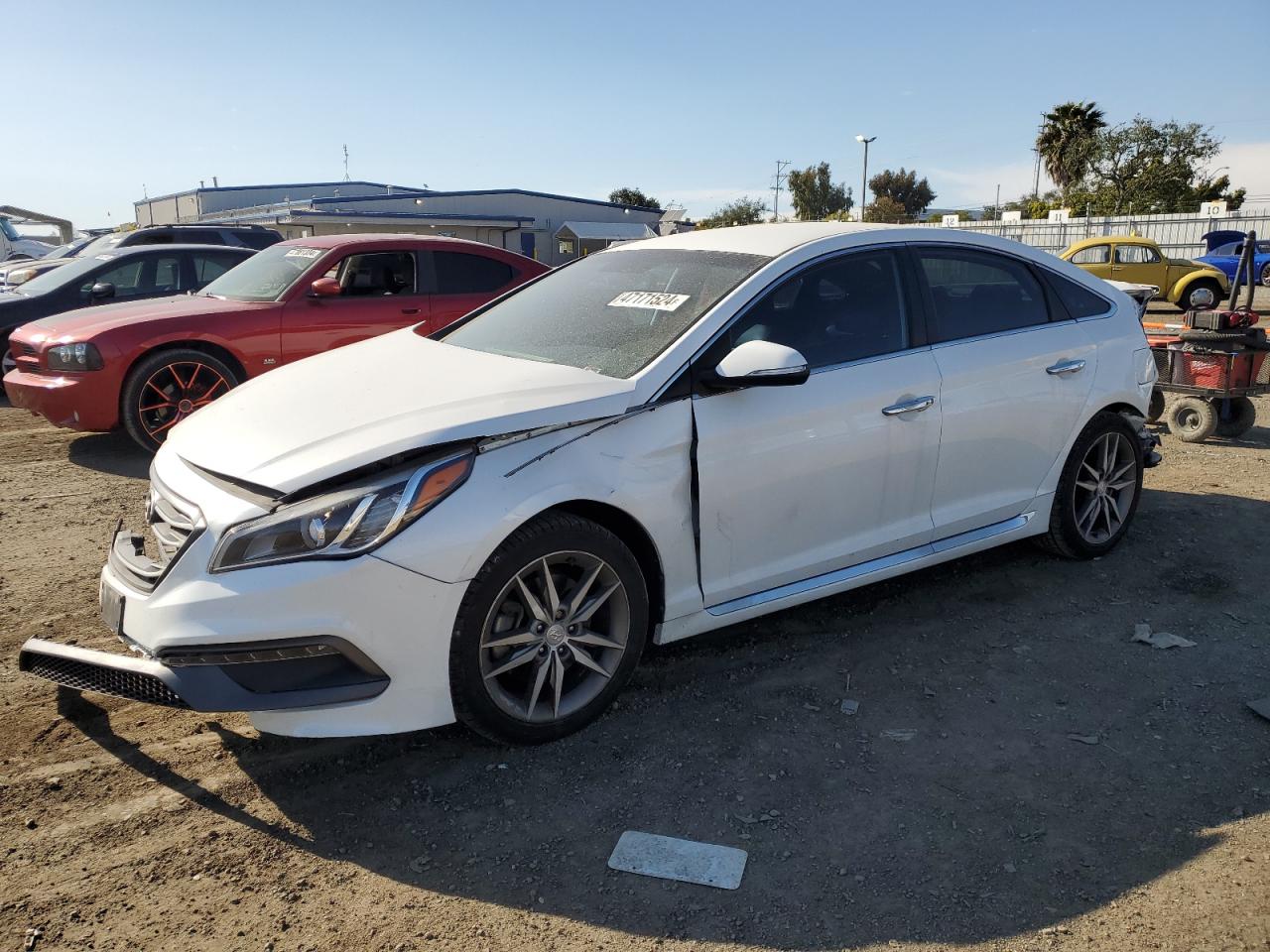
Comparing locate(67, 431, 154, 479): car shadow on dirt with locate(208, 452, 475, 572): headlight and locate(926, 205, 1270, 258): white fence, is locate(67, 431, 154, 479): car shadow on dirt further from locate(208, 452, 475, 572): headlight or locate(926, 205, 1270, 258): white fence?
locate(926, 205, 1270, 258): white fence

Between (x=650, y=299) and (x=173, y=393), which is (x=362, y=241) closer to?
(x=173, y=393)

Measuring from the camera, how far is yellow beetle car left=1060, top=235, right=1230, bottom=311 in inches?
797

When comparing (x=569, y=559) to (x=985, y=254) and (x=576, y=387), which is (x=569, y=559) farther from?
(x=985, y=254)

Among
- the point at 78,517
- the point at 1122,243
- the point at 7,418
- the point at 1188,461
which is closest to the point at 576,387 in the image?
the point at 78,517

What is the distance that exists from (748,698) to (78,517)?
4.41 metres

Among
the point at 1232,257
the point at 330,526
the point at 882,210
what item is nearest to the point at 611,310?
the point at 330,526

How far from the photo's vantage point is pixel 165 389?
7340 millimetres

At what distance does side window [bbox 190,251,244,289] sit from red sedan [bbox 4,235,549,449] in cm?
202

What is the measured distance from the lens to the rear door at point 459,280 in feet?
27.6

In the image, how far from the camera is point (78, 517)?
5.87 meters

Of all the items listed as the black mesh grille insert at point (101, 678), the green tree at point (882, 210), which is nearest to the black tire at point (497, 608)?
the black mesh grille insert at point (101, 678)

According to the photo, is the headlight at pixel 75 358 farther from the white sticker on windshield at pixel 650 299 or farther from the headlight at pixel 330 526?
the headlight at pixel 330 526

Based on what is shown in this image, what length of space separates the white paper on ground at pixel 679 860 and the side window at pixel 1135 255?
20.8 m

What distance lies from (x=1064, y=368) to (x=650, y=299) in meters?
2.11
